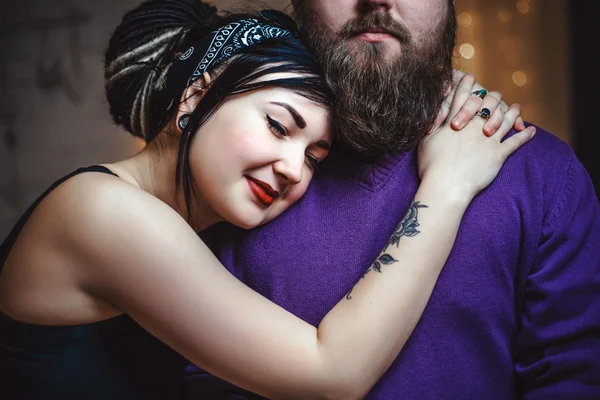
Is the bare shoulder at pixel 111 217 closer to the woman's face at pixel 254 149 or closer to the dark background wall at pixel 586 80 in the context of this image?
the woman's face at pixel 254 149

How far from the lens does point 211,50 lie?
3.74ft

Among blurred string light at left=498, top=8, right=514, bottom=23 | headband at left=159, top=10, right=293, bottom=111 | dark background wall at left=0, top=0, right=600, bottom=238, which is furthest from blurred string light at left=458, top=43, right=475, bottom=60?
headband at left=159, top=10, right=293, bottom=111

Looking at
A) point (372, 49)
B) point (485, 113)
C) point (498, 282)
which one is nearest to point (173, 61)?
point (372, 49)

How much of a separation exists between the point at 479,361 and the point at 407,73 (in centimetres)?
59

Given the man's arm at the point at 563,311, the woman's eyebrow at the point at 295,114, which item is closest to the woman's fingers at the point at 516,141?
the man's arm at the point at 563,311

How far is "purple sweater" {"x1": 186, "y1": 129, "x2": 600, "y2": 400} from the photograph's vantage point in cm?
103

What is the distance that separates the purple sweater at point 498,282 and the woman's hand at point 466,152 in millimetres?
34

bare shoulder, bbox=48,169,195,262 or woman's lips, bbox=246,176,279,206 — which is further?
woman's lips, bbox=246,176,279,206

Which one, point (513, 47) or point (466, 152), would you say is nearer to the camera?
point (466, 152)

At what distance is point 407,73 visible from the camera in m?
1.18

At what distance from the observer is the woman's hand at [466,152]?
1.05 metres

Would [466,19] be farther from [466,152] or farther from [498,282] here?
[498,282]

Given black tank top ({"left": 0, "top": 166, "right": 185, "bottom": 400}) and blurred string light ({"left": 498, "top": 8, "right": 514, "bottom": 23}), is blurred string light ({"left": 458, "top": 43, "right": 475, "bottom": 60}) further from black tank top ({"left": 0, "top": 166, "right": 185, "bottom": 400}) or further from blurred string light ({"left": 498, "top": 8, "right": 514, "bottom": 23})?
black tank top ({"left": 0, "top": 166, "right": 185, "bottom": 400})

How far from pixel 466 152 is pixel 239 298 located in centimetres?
52
